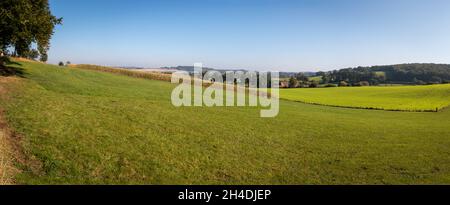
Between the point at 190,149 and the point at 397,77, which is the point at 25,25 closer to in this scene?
the point at 190,149

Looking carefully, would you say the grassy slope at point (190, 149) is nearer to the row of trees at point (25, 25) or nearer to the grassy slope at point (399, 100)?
the row of trees at point (25, 25)

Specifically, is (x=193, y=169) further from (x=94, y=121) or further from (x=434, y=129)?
(x=434, y=129)

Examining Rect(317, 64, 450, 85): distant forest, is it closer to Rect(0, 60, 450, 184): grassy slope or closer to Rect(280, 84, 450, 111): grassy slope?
Rect(280, 84, 450, 111): grassy slope

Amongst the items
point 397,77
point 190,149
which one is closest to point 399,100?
point 190,149

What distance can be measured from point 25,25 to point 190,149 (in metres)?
21.2

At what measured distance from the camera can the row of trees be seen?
25.6 meters

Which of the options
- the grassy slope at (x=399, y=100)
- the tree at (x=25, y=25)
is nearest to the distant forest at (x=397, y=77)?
the grassy slope at (x=399, y=100)

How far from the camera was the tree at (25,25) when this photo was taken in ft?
84.1

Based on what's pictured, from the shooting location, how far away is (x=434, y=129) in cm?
2906

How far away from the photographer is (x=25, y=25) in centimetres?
2642

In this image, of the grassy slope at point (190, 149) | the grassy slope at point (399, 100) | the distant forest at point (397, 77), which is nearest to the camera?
the grassy slope at point (190, 149)

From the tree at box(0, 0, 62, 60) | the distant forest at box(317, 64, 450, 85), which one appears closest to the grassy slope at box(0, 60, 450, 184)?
the tree at box(0, 0, 62, 60)
